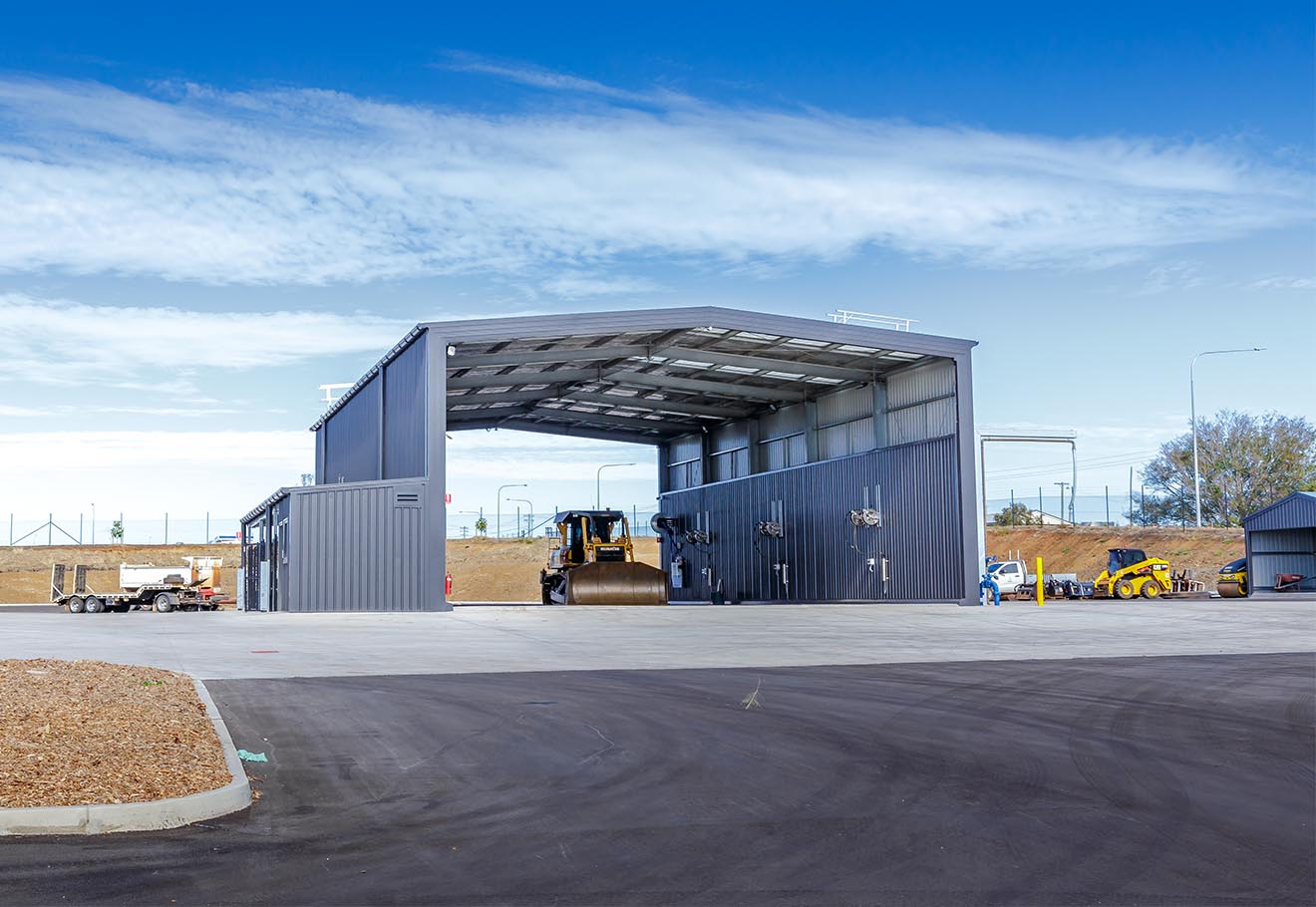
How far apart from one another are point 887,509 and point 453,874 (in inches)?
1348

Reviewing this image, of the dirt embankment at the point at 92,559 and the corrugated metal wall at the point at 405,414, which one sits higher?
the corrugated metal wall at the point at 405,414

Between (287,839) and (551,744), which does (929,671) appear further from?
(287,839)

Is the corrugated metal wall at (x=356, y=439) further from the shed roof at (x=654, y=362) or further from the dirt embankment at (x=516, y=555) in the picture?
the dirt embankment at (x=516, y=555)

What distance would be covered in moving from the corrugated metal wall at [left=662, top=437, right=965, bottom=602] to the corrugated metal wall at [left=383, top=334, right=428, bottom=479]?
14.7m

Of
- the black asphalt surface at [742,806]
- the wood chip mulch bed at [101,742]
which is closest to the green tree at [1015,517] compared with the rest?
the black asphalt surface at [742,806]

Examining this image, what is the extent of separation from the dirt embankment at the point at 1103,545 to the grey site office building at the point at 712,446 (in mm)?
30046

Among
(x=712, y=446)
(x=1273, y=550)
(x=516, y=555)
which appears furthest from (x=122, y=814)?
(x=516, y=555)

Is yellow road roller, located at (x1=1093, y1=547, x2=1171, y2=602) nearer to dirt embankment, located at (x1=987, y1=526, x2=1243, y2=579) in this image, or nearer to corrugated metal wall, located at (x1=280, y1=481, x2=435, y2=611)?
dirt embankment, located at (x1=987, y1=526, x2=1243, y2=579)

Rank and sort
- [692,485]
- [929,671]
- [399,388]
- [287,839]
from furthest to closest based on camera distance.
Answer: [692,485] < [399,388] < [929,671] < [287,839]

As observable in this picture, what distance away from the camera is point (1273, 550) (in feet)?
164

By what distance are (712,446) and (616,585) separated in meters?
15.2

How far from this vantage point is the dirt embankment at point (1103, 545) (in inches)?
2744

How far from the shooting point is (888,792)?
313 inches

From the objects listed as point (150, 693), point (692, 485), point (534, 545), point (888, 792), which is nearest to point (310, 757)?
point (150, 693)
